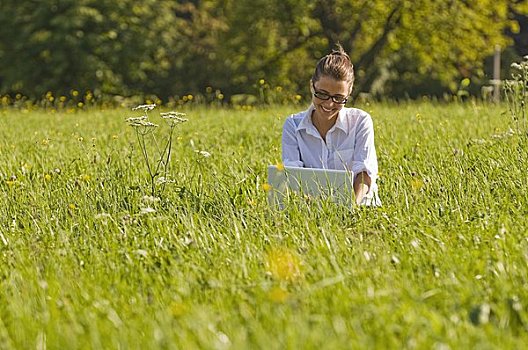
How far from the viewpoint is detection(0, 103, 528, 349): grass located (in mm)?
2641

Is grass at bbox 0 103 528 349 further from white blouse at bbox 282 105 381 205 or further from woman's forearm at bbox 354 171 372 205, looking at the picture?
white blouse at bbox 282 105 381 205

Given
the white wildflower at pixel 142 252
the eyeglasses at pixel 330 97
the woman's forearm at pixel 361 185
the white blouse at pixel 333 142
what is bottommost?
the woman's forearm at pixel 361 185

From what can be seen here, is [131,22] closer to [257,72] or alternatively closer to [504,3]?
[257,72]

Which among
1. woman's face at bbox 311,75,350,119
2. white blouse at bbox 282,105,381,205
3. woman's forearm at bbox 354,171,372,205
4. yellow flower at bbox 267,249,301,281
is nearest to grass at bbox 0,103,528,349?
yellow flower at bbox 267,249,301,281

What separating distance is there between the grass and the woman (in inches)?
8.7

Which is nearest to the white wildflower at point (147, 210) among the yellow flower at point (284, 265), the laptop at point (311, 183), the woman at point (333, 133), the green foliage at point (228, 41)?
the laptop at point (311, 183)

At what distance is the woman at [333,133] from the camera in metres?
4.51

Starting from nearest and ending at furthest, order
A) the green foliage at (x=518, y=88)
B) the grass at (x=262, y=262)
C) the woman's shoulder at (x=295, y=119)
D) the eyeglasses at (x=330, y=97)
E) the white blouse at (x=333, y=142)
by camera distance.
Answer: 1. the grass at (x=262, y=262)
2. the eyeglasses at (x=330, y=97)
3. the white blouse at (x=333, y=142)
4. the woman's shoulder at (x=295, y=119)
5. the green foliage at (x=518, y=88)

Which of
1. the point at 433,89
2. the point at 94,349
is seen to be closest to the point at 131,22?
the point at 433,89

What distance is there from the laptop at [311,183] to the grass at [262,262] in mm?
86

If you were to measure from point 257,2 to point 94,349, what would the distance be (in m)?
17.9

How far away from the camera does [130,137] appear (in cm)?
797

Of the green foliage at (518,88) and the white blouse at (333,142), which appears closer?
the white blouse at (333,142)

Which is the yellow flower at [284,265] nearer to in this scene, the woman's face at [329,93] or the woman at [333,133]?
the woman at [333,133]
